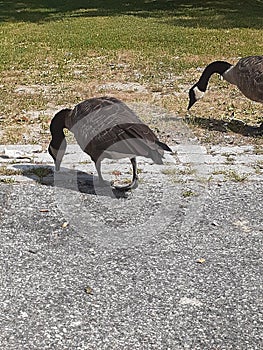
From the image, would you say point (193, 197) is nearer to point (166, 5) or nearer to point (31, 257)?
point (31, 257)

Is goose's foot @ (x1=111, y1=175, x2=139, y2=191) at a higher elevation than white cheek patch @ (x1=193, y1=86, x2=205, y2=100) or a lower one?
lower

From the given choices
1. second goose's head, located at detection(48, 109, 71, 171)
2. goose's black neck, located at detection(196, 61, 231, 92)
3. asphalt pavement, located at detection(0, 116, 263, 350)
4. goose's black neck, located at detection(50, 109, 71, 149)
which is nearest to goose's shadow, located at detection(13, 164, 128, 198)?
asphalt pavement, located at detection(0, 116, 263, 350)

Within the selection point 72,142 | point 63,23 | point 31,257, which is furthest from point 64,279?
point 63,23

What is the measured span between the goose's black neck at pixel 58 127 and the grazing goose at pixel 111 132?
0.05ft

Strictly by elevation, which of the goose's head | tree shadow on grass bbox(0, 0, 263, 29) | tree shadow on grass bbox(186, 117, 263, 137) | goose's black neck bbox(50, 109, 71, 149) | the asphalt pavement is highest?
goose's black neck bbox(50, 109, 71, 149)

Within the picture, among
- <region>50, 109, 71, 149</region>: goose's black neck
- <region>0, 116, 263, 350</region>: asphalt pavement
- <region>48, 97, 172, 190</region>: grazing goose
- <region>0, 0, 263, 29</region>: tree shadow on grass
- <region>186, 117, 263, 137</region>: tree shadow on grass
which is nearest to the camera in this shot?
<region>0, 116, 263, 350</region>: asphalt pavement

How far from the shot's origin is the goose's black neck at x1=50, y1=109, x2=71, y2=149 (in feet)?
20.3

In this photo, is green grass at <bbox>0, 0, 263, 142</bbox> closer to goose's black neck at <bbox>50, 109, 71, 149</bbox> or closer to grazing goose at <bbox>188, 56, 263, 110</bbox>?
grazing goose at <bbox>188, 56, 263, 110</bbox>

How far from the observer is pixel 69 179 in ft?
20.3

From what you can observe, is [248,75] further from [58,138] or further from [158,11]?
[158,11]

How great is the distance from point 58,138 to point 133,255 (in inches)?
75.4

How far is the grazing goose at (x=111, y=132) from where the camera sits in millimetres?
5324

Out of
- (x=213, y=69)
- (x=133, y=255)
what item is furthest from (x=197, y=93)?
(x=133, y=255)

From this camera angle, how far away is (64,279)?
4.40 metres
